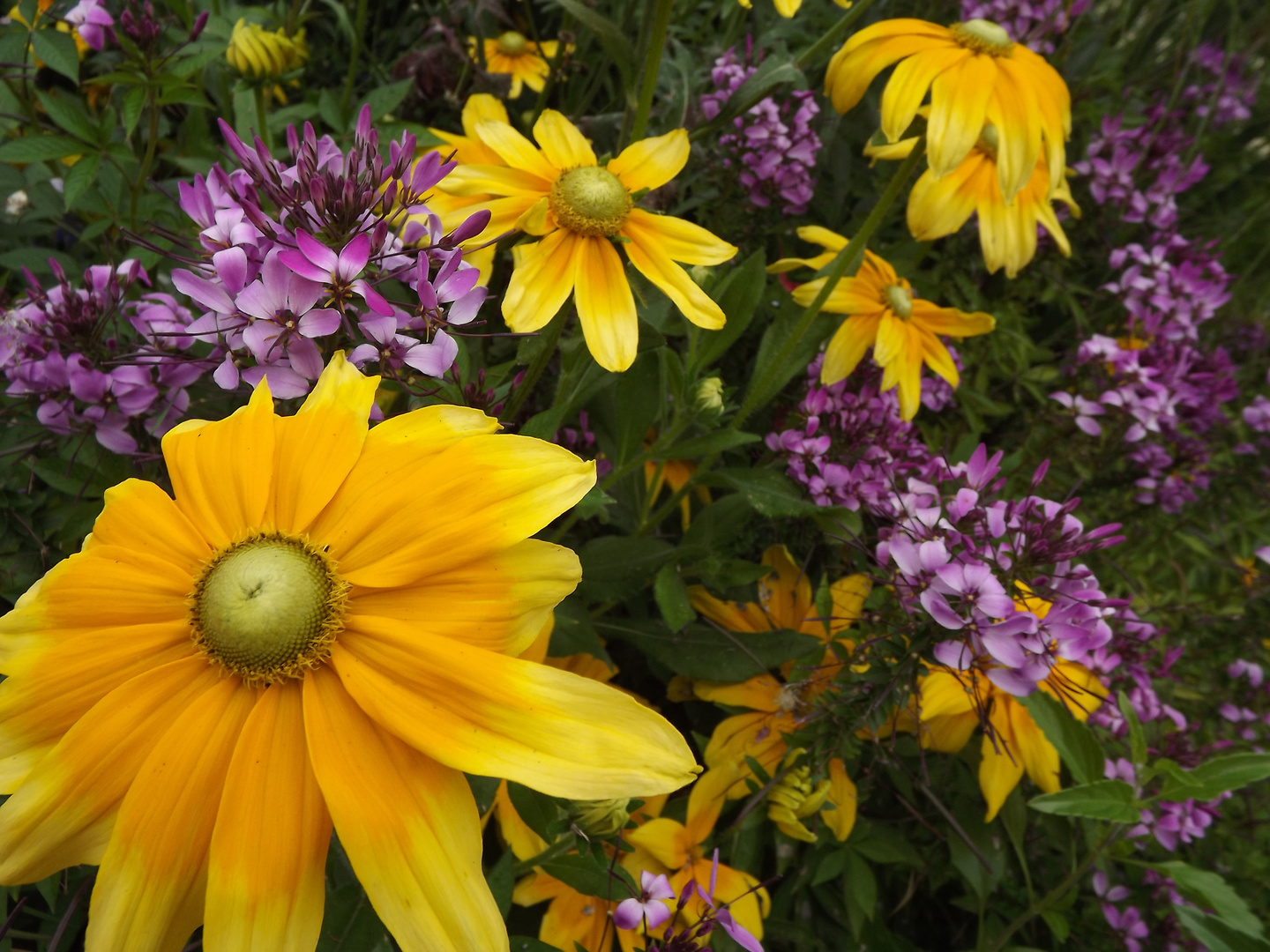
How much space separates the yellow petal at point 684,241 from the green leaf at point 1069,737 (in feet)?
2.18

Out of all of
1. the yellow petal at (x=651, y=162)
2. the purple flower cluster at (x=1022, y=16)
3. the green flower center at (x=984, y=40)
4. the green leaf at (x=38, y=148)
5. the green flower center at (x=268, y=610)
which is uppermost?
the green flower center at (x=984, y=40)

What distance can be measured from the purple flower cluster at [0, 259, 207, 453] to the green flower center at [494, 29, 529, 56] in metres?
1.13

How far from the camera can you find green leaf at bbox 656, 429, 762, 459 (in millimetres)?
1050

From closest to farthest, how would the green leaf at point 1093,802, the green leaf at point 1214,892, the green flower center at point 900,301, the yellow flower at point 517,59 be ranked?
the green leaf at point 1093,802, the green leaf at point 1214,892, the green flower center at point 900,301, the yellow flower at point 517,59

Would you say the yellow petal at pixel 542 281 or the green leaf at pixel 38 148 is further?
the green leaf at pixel 38 148

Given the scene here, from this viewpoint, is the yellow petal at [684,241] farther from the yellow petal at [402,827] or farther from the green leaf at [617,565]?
the yellow petal at [402,827]

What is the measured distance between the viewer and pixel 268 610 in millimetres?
604

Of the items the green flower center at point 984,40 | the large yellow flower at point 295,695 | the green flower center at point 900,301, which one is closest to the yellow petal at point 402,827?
the large yellow flower at point 295,695

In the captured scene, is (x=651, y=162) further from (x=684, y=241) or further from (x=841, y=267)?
(x=841, y=267)

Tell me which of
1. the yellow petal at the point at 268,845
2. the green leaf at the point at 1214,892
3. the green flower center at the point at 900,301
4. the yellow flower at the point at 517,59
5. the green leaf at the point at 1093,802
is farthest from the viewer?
the yellow flower at the point at 517,59

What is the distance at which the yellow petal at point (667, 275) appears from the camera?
3.05 ft

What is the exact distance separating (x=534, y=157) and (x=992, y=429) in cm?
129

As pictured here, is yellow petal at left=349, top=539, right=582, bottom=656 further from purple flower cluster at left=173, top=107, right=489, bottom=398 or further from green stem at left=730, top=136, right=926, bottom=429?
green stem at left=730, top=136, right=926, bottom=429

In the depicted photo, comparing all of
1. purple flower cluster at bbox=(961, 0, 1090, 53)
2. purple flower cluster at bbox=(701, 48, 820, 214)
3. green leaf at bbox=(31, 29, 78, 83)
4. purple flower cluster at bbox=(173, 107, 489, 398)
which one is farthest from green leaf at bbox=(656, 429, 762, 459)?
purple flower cluster at bbox=(961, 0, 1090, 53)
